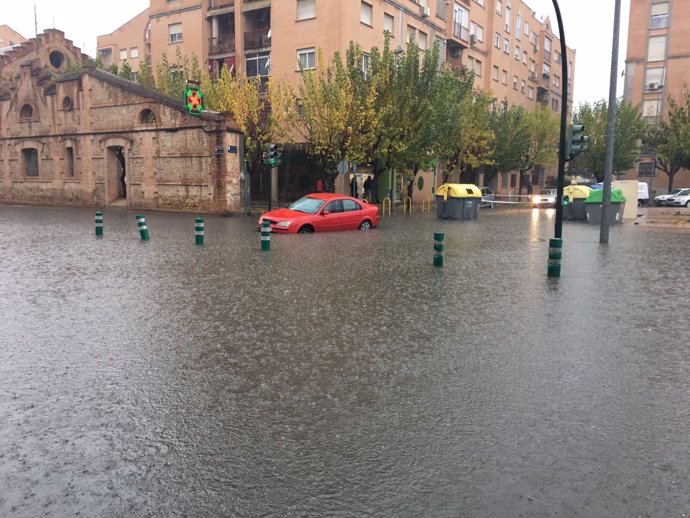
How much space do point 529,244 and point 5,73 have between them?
125 ft

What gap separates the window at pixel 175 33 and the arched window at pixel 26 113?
1229 centimetres

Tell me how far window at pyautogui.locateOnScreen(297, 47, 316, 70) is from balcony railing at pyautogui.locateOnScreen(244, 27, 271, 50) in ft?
10.6

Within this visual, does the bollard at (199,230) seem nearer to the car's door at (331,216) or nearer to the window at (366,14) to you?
the car's door at (331,216)

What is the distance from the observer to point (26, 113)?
3453 centimetres

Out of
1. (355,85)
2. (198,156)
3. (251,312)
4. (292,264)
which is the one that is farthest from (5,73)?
(251,312)

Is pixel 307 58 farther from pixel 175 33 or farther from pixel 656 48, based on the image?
pixel 656 48

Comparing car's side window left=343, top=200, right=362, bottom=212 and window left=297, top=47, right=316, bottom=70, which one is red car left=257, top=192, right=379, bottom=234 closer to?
car's side window left=343, top=200, right=362, bottom=212

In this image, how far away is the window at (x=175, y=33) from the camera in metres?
Result: 41.2

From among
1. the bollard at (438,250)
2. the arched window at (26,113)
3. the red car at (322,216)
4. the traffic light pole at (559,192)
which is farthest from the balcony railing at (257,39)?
the bollard at (438,250)

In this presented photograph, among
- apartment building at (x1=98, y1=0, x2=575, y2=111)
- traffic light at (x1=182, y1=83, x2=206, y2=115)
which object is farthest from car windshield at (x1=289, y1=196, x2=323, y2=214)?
apartment building at (x1=98, y1=0, x2=575, y2=111)

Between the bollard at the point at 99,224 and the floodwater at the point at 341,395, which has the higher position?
the bollard at the point at 99,224

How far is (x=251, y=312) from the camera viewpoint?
7512 mm

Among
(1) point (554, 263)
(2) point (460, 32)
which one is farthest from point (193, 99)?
(2) point (460, 32)

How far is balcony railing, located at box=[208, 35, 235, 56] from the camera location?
38250mm
